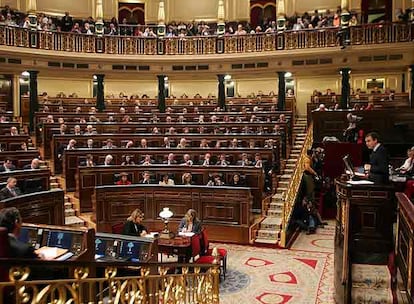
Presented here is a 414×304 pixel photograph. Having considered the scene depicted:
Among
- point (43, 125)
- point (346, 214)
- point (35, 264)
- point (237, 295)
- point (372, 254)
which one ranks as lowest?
point (237, 295)

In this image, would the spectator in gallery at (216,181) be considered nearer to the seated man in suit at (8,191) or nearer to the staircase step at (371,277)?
the staircase step at (371,277)

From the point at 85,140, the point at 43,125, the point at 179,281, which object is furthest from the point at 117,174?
the point at 179,281

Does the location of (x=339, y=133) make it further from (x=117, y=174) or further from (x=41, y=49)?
(x=41, y=49)

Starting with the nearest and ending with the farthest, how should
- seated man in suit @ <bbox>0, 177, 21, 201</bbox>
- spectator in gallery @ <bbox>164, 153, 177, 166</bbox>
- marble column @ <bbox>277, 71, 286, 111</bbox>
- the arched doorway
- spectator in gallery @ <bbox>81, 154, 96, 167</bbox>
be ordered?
seated man in suit @ <bbox>0, 177, 21, 201</bbox> < spectator in gallery @ <bbox>81, 154, 96, 167</bbox> < spectator in gallery @ <bbox>164, 153, 177, 166</bbox> < marble column @ <bbox>277, 71, 286, 111</bbox> < the arched doorway

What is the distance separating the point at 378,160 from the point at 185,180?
526 cm

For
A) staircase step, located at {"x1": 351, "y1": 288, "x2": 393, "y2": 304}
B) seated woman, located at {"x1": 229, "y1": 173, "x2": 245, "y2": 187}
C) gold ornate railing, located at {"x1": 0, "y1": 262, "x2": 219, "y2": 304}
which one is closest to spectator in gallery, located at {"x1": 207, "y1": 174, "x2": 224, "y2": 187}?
seated woman, located at {"x1": 229, "y1": 173, "x2": 245, "y2": 187}

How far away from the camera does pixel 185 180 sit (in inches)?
396

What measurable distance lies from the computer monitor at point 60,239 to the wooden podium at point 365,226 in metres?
3.25

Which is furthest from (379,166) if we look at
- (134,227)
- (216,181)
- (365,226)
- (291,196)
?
(216,181)

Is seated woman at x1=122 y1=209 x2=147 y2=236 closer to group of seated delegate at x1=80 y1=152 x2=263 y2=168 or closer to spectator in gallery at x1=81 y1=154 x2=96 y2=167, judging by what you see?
group of seated delegate at x1=80 y1=152 x2=263 y2=168

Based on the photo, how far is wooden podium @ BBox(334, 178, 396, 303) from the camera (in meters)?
5.38

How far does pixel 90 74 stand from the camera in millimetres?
18531

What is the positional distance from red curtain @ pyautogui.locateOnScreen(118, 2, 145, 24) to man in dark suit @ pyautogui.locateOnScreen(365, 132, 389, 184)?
712 inches

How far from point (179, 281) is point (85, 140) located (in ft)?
30.7
